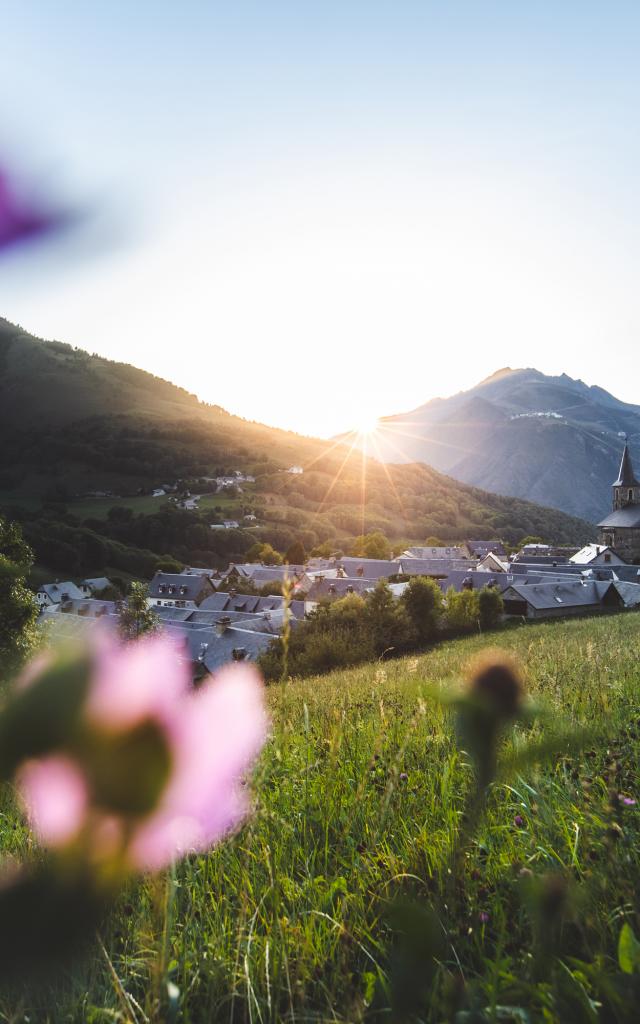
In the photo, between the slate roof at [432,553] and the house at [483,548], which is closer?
the slate roof at [432,553]

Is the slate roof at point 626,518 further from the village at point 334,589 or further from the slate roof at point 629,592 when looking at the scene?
the slate roof at point 629,592

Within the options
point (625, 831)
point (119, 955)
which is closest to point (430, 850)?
point (625, 831)

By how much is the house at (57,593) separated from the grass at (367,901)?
86.3m

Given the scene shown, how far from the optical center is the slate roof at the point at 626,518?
8238 centimetres

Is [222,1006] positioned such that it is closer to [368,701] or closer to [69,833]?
[69,833]

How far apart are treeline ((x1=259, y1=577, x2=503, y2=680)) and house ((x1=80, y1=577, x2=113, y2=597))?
59784 millimetres

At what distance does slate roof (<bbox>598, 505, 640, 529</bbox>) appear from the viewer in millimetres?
82375

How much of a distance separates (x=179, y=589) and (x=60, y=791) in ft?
308

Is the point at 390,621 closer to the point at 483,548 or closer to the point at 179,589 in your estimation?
the point at 179,589

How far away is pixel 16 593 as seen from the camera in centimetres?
2430

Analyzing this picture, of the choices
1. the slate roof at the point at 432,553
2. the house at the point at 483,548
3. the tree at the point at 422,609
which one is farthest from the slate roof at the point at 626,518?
the tree at the point at 422,609

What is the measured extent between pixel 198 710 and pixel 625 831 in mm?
2672

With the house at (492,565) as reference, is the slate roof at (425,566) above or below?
below

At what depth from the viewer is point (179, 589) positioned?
300ft
